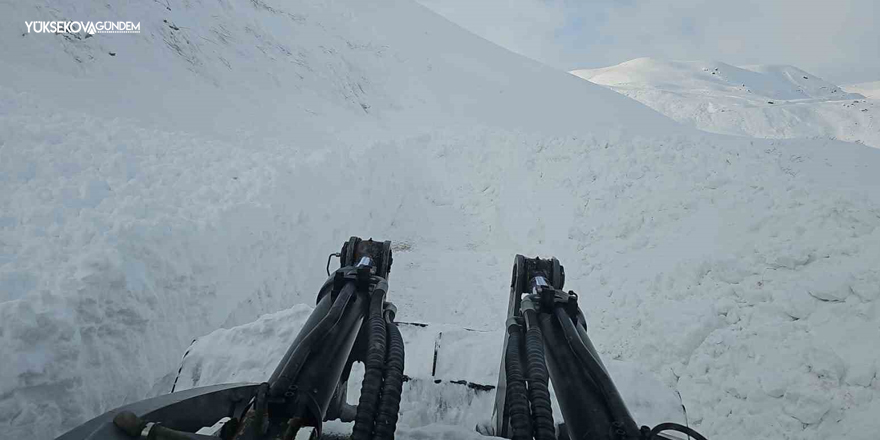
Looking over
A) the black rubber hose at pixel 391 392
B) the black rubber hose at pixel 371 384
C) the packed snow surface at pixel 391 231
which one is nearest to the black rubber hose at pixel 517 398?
the black rubber hose at pixel 391 392

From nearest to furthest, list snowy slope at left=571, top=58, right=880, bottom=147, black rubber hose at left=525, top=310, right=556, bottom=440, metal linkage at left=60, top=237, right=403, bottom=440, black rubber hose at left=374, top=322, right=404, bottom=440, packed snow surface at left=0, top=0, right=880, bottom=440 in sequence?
1. metal linkage at left=60, top=237, right=403, bottom=440
2. black rubber hose at left=374, top=322, right=404, bottom=440
3. black rubber hose at left=525, top=310, right=556, bottom=440
4. packed snow surface at left=0, top=0, right=880, bottom=440
5. snowy slope at left=571, top=58, right=880, bottom=147

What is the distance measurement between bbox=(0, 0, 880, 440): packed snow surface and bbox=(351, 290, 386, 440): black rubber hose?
1.01 m

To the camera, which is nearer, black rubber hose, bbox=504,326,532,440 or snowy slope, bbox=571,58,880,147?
black rubber hose, bbox=504,326,532,440

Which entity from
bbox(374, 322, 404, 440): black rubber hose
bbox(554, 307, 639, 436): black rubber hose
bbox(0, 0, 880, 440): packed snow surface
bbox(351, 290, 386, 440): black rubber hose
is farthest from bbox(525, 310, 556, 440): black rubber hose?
bbox(0, 0, 880, 440): packed snow surface

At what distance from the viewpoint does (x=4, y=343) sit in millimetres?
3445

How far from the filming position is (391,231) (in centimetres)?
1148

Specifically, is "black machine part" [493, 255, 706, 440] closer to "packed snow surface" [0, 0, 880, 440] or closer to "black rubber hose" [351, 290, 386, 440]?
"black rubber hose" [351, 290, 386, 440]

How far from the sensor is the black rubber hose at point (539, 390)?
6.93 feet

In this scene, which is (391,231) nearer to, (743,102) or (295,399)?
(295,399)

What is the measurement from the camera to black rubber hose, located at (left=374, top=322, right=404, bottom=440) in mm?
1975

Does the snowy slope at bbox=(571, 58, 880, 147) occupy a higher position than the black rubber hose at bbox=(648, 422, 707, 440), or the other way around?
the snowy slope at bbox=(571, 58, 880, 147)

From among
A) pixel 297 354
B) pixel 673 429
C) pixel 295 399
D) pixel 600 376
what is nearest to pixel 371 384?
pixel 295 399

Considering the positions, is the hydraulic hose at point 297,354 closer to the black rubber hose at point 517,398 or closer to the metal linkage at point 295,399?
the metal linkage at point 295,399

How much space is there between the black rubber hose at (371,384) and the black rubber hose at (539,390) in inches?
31.2
